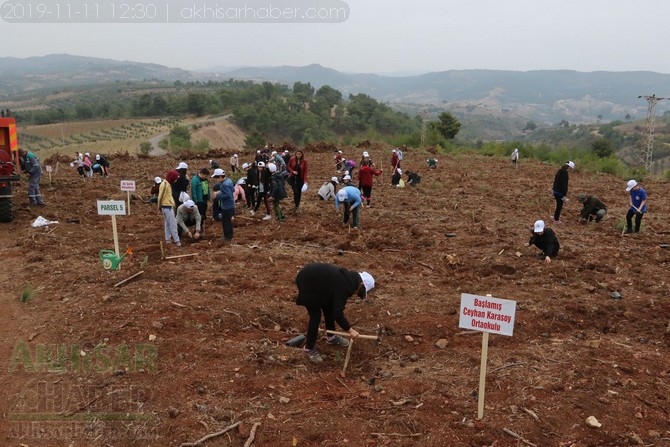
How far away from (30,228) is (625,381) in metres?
10.8

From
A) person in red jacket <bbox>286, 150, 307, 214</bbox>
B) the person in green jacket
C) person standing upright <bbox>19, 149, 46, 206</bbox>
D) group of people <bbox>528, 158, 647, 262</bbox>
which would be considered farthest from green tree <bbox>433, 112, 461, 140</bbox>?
the person in green jacket

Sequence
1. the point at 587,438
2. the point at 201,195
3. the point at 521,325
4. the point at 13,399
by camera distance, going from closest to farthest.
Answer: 1. the point at 587,438
2. the point at 13,399
3. the point at 521,325
4. the point at 201,195

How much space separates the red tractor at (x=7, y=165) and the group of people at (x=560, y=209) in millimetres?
10451

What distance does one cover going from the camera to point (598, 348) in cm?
548

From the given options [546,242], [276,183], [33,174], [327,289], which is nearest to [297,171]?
[276,183]

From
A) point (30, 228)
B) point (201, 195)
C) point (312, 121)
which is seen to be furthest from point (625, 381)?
point (312, 121)

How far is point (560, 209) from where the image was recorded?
36.7 feet

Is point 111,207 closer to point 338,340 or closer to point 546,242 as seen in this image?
point 338,340

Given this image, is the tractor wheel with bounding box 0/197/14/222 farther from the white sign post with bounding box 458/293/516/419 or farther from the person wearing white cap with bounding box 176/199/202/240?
the white sign post with bounding box 458/293/516/419

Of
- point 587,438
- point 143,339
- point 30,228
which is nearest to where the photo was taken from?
point 587,438

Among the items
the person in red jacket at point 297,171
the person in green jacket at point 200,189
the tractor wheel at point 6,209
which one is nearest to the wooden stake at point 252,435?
the person in green jacket at point 200,189

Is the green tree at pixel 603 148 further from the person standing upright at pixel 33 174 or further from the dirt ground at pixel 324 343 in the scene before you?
the person standing upright at pixel 33 174

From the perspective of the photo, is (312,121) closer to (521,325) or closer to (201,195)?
(201,195)

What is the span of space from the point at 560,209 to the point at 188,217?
804 centimetres
